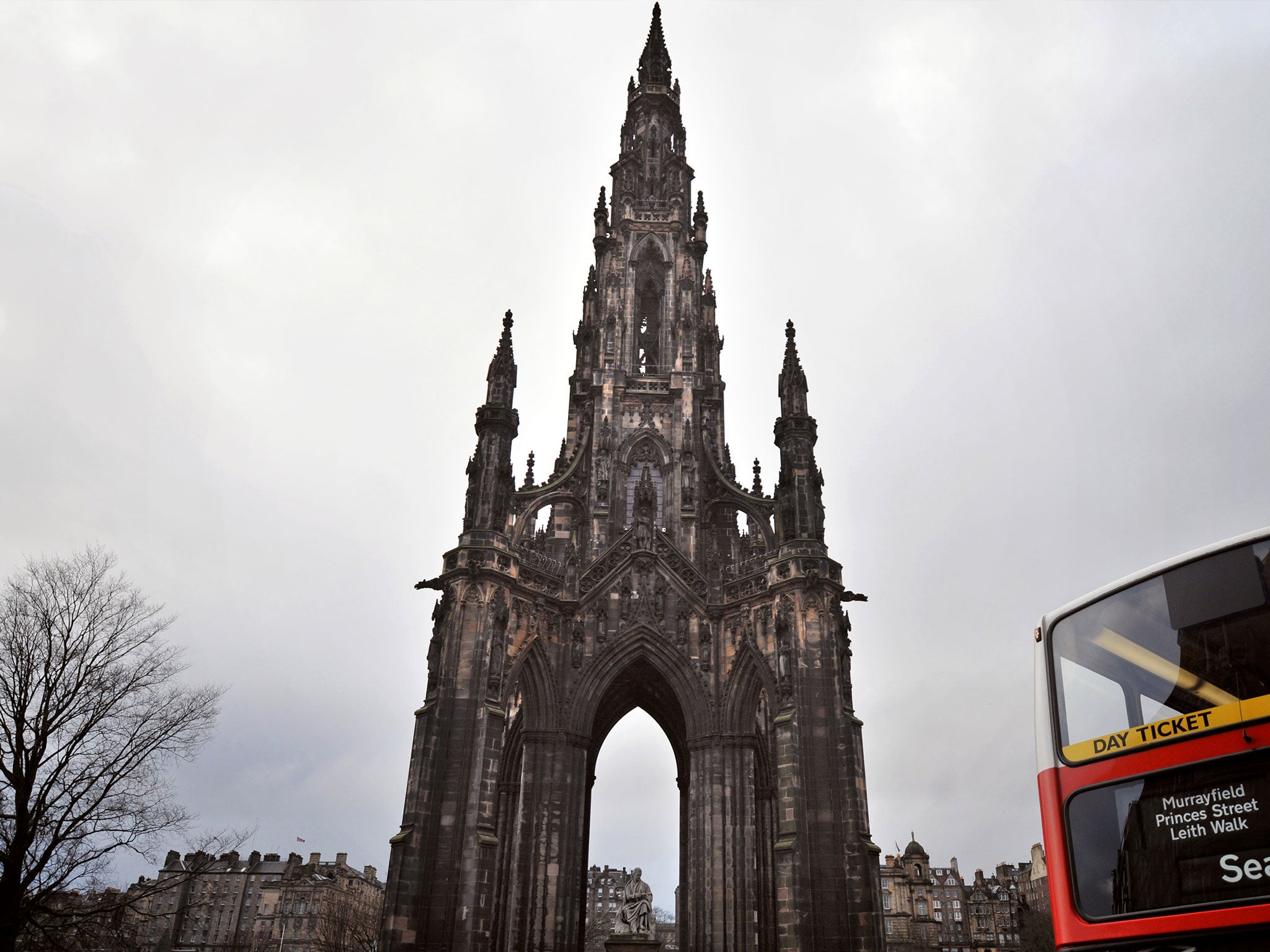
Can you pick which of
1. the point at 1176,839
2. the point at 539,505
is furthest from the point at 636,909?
the point at 1176,839

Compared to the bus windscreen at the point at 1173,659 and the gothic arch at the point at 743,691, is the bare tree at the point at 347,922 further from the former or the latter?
the bus windscreen at the point at 1173,659

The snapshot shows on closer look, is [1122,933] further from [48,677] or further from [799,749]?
[48,677]

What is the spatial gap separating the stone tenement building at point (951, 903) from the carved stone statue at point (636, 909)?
47427mm

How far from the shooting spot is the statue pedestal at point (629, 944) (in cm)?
2136

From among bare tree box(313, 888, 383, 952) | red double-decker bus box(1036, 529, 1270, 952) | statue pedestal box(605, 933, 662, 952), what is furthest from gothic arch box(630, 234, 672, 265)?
bare tree box(313, 888, 383, 952)

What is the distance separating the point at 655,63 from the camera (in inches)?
1571

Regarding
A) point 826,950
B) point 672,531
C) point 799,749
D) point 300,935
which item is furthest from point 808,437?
point 300,935

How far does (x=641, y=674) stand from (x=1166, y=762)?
21.3m

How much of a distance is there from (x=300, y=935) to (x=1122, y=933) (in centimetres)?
7199

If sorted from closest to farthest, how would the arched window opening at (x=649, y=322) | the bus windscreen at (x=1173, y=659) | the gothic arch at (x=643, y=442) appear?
the bus windscreen at (x=1173, y=659) < the gothic arch at (x=643, y=442) < the arched window opening at (x=649, y=322)

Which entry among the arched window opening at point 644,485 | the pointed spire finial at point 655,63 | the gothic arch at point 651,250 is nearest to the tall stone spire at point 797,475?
the arched window opening at point 644,485

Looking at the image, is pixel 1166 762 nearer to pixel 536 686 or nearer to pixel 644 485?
pixel 536 686

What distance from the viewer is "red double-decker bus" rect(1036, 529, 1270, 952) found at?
208 inches

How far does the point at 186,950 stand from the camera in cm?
6031
